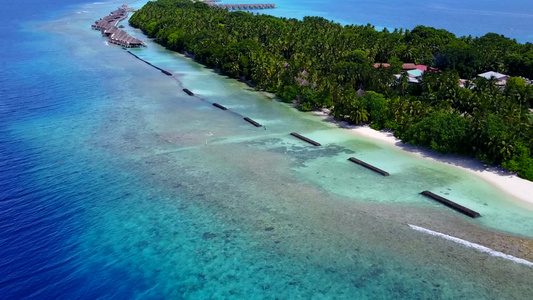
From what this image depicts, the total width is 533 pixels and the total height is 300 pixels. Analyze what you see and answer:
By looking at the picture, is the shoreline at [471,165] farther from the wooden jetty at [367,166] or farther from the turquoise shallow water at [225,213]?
the wooden jetty at [367,166]

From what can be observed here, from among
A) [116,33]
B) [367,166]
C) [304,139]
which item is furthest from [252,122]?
[116,33]

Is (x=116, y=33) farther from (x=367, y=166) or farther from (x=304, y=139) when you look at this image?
(x=367, y=166)

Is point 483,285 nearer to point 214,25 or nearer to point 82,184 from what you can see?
point 82,184

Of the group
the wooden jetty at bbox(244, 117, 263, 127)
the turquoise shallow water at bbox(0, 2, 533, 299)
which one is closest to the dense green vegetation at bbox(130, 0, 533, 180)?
the turquoise shallow water at bbox(0, 2, 533, 299)

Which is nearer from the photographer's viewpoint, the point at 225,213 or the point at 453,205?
the point at 225,213

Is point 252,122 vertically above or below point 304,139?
below

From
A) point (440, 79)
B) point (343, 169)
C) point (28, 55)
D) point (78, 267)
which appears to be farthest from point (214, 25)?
point (78, 267)

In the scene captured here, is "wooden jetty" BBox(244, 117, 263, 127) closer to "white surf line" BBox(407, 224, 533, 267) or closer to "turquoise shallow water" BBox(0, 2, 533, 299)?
"turquoise shallow water" BBox(0, 2, 533, 299)
